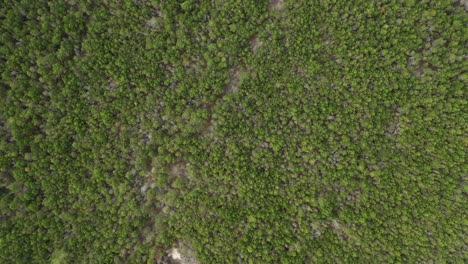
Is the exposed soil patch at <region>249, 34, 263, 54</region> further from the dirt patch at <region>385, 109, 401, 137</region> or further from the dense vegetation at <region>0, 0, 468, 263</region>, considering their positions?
the dirt patch at <region>385, 109, 401, 137</region>

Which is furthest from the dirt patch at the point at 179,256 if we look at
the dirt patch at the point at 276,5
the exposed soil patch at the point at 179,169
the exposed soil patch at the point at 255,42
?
the dirt patch at the point at 276,5

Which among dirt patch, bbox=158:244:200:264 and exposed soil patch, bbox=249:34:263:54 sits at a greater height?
exposed soil patch, bbox=249:34:263:54

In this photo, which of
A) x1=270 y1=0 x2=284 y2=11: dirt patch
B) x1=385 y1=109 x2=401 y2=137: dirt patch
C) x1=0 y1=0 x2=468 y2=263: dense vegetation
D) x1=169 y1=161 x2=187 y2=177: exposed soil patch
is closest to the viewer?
x1=0 y1=0 x2=468 y2=263: dense vegetation

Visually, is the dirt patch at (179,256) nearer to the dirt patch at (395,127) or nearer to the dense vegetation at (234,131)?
the dense vegetation at (234,131)

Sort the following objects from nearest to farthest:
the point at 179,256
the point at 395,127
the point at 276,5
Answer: the point at 395,127 < the point at 179,256 < the point at 276,5

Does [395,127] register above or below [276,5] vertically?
below

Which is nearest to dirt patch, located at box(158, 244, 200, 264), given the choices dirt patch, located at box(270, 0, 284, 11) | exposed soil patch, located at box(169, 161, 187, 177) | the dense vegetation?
the dense vegetation

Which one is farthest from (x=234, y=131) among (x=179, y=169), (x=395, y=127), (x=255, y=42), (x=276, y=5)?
(x=395, y=127)

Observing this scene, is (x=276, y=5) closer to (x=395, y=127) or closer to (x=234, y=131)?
(x=234, y=131)
